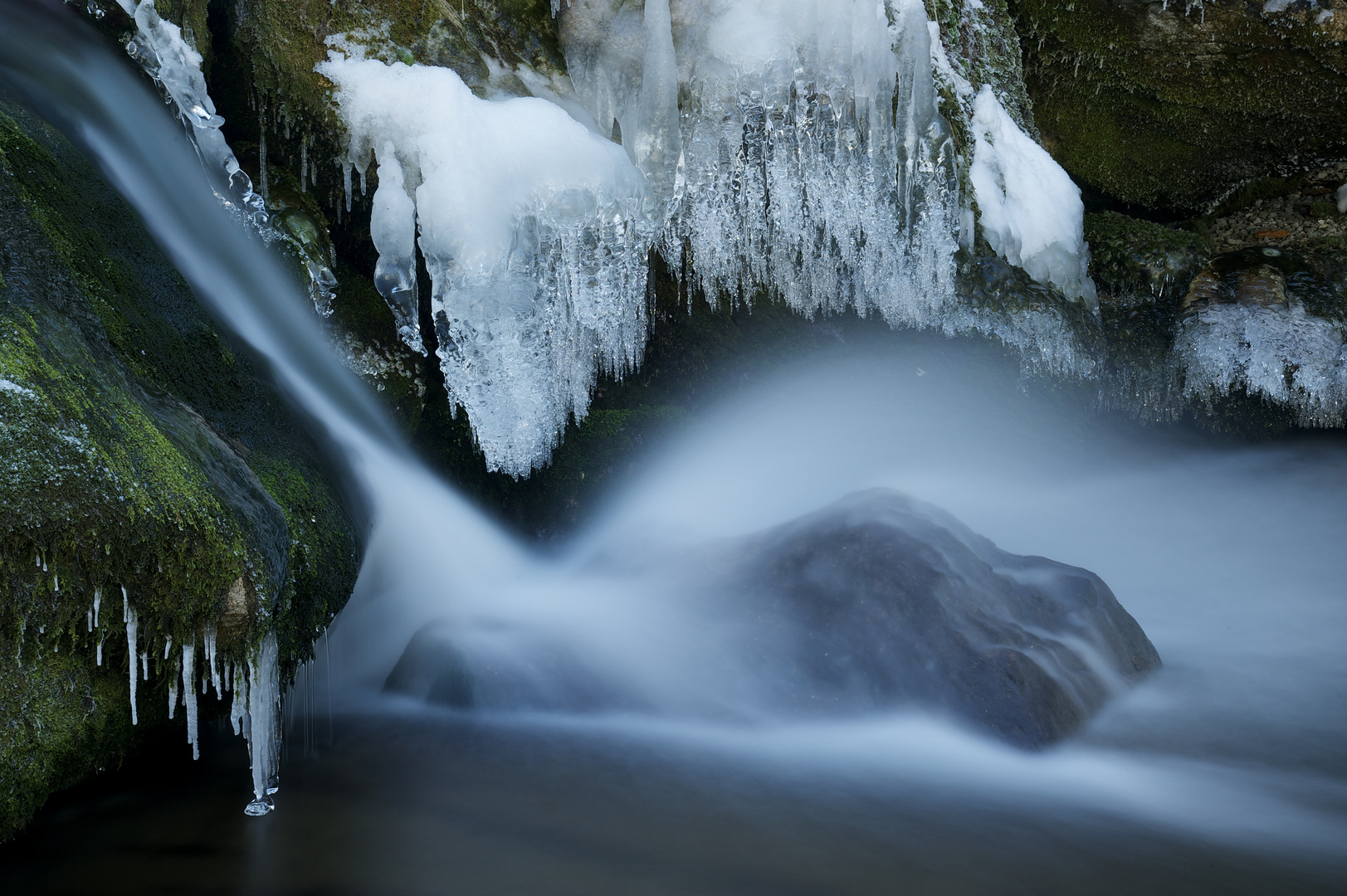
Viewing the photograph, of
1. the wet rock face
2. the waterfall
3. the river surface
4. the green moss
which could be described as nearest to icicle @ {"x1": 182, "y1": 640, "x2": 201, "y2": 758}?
the waterfall

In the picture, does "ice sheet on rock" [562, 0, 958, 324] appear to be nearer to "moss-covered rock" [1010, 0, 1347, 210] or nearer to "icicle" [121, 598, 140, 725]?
"moss-covered rock" [1010, 0, 1347, 210]

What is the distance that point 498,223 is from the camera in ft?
17.4

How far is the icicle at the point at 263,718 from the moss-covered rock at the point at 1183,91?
7524 mm

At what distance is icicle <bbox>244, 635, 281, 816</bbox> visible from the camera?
3205mm

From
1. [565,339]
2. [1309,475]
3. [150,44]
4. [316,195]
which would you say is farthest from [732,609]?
[1309,475]

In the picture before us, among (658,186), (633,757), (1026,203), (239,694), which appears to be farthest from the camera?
(1026,203)

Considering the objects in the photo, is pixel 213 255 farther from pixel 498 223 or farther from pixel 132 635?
pixel 132 635

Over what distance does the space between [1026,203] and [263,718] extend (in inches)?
252

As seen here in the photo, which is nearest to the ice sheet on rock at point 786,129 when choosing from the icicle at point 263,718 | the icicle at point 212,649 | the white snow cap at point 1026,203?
the white snow cap at point 1026,203

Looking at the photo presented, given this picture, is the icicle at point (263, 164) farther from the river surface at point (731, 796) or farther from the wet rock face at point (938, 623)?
the wet rock face at point (938, 623)

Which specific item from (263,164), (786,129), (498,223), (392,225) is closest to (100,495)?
(392,225)

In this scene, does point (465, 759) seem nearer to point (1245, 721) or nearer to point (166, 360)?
point (166, 360)

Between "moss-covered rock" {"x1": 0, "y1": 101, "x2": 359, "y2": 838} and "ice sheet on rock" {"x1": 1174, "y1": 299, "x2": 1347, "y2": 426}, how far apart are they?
694cm

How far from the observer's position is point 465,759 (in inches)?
156
